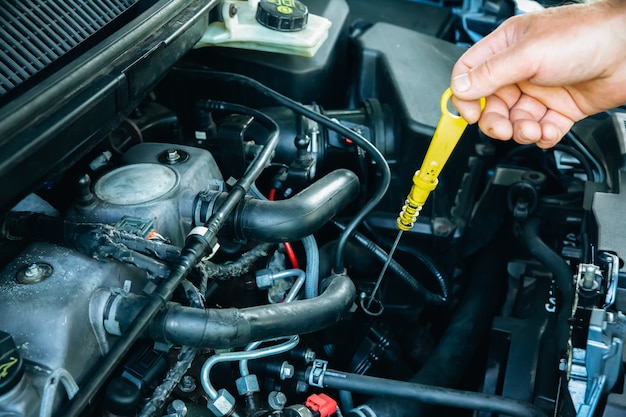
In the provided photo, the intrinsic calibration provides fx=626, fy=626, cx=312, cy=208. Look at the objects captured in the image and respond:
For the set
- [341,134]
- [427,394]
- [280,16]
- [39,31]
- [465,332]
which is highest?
[39,31]

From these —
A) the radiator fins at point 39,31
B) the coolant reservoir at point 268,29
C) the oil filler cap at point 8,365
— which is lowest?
the oil filler cap at point 8,365

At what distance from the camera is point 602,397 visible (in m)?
0.81

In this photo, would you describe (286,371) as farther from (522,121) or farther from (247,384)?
(522,121)

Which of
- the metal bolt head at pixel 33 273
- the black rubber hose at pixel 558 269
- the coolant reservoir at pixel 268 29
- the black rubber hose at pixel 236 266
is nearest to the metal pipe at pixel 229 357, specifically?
the black rubber hose at pixel 236 266

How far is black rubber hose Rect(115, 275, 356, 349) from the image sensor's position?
0.77 metres

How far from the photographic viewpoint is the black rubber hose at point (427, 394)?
937mm

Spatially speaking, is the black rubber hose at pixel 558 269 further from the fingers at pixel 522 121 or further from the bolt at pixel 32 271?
the bolt at pixel 32 271

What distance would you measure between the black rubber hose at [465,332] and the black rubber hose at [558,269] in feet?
0.44

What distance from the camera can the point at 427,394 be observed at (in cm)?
96

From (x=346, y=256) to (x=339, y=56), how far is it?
56 centimetres

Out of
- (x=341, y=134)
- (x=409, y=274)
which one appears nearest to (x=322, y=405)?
(x=409, y=274)

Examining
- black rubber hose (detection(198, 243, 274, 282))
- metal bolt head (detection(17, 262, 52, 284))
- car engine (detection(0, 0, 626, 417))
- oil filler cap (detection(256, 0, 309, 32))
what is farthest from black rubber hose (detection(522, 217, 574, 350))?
metal bolt head (detection(17, 262, 52, 284))

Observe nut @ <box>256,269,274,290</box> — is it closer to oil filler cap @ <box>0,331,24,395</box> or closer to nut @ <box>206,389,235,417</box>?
nut @ <box>206,389,235,417</box>

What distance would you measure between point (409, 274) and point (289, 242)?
296 millimetres
